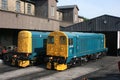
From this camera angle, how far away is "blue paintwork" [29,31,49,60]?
25.3 m

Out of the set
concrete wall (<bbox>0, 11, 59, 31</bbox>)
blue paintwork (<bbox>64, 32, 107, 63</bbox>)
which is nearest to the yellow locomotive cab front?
blue paintwork (<bbox>64, 32, 107, 63</bbox>)

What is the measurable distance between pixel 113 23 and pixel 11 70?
17840mm

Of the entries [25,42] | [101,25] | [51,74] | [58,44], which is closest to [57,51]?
[58,44]

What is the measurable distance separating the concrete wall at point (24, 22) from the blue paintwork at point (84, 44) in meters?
6.60

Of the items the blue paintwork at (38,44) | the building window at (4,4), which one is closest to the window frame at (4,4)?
the building window at (4,4)

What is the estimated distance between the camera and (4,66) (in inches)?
976

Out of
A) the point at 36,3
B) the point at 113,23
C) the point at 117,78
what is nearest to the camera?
the point at 117,78

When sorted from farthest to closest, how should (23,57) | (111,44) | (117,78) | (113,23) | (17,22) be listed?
(111,44) → (113,23) → (17,22) → (23,57) → (117,78)

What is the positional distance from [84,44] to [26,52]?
238 inches

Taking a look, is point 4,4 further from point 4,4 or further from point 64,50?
point 64,50

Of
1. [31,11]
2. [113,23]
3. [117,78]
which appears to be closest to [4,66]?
[117,78]

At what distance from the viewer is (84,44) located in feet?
88.7

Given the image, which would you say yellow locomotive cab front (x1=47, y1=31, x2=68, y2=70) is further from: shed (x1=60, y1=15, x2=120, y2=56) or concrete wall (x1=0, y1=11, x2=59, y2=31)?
shed (x1=60, y1=15, x2=120, y2=56)

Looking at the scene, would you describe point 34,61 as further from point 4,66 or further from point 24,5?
point 24,5
